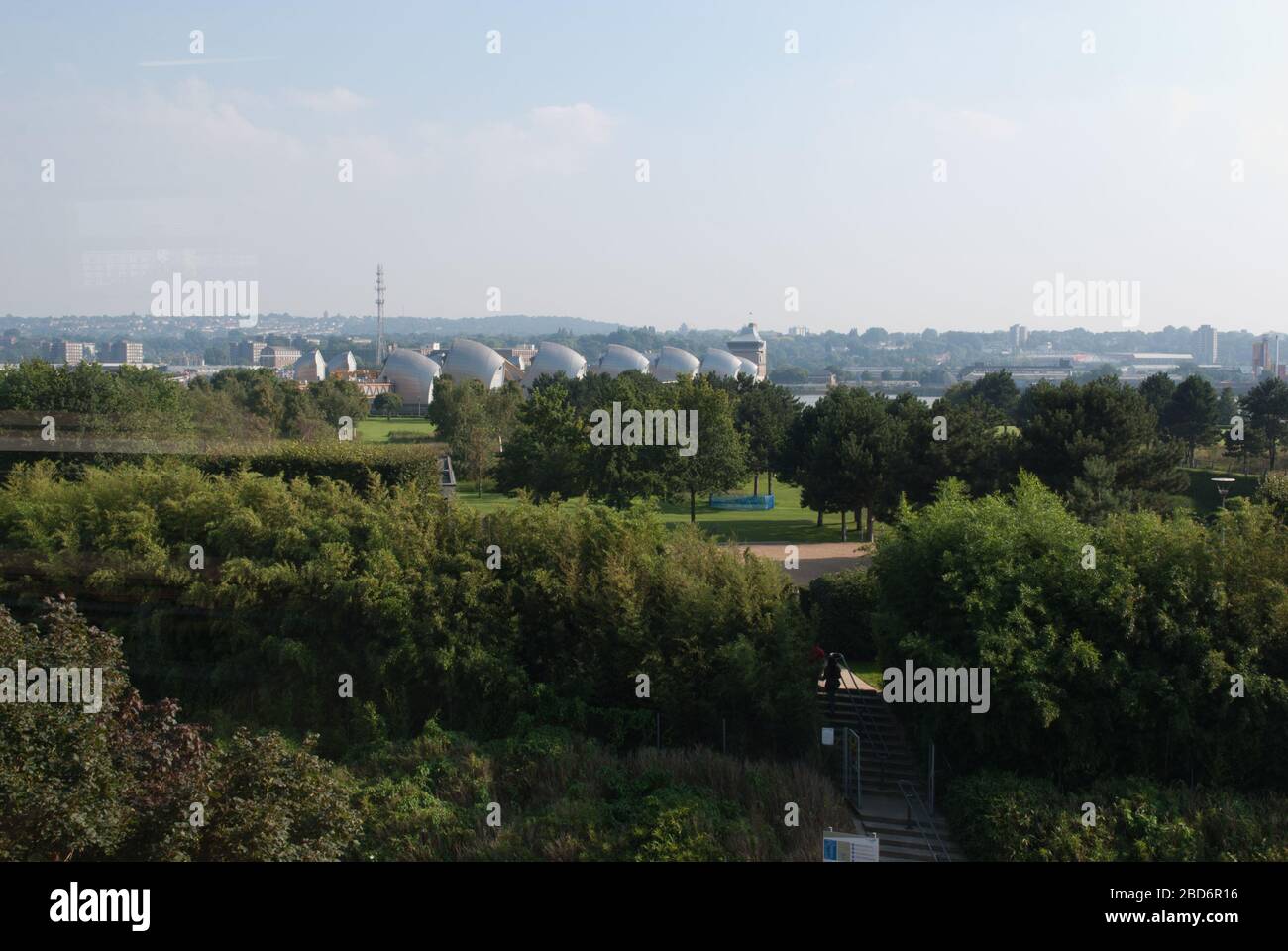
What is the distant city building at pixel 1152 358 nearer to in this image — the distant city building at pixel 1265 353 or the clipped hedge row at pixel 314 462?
the distant city building at pixel 1265 353

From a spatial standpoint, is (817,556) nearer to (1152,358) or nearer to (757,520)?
(757,520)

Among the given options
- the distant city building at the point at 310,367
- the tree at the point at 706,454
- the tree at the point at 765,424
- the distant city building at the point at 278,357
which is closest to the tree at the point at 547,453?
the tree at the point at 706,454

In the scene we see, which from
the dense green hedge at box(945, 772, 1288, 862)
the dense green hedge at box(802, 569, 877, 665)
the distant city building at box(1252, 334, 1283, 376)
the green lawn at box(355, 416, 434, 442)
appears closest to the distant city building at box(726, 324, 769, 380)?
the distant city building at box(1252, 334, 1283, 376)

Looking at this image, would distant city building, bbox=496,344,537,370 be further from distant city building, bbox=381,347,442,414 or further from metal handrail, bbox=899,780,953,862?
metal handrail, bbox=899,780,953,862

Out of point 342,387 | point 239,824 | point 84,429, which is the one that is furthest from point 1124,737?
point 342,387

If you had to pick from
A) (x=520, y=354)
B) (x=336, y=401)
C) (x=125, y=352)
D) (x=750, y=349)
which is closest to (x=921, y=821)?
(x=125, y=352)
